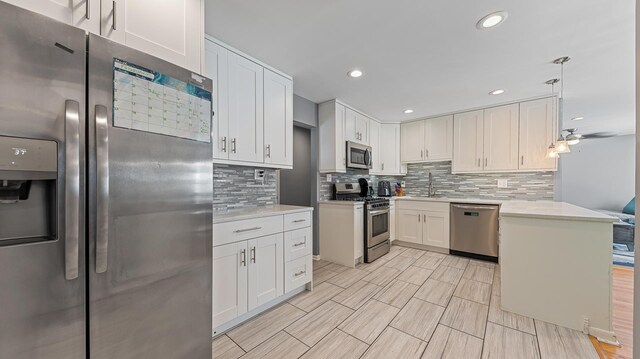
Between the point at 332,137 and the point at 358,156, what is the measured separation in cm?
60

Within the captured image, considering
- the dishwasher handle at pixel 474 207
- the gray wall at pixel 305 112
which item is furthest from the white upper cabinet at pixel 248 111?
the dishwasher handle at pixel 474 207

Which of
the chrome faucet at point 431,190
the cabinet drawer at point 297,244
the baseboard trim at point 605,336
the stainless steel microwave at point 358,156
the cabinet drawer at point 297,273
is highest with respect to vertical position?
the stainless steel microwave at point 358,156

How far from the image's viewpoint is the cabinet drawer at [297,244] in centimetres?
227

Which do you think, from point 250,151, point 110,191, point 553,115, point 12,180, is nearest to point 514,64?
point 553,115

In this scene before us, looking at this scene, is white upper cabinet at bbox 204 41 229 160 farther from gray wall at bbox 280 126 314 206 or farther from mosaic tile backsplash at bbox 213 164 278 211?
gray wall at bbox 280 126 314 206

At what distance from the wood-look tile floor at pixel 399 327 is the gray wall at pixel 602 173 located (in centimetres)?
572

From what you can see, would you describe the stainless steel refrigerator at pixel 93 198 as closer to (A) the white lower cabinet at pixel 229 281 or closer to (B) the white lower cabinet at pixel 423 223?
(A) the white lower cabinet at pixel 229 281

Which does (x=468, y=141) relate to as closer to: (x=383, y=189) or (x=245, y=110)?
(x=383, y=189)

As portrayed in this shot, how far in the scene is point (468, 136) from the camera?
389 cm

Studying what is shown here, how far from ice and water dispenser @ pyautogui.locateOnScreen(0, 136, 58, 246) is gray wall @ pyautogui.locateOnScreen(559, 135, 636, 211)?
Answer: 829 cm

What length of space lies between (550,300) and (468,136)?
2.67m

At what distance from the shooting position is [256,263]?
1985mm

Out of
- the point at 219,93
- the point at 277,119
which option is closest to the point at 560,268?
the point at 277,119

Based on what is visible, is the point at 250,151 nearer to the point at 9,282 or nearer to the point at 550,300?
the point at 9,282
